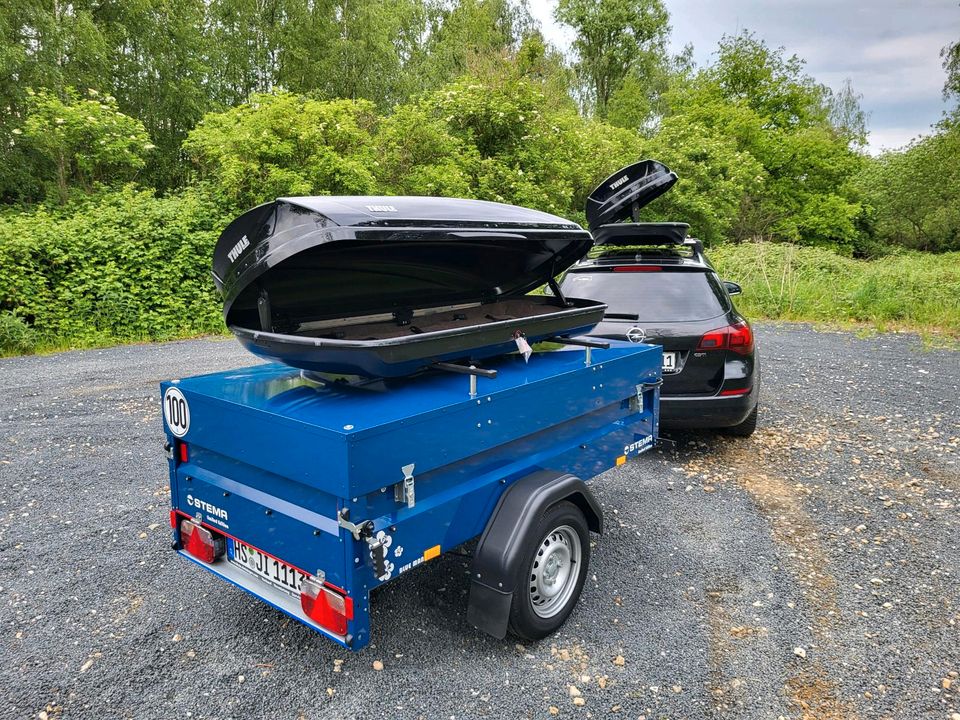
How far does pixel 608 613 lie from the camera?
3260 millimetres

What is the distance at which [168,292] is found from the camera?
1125cm

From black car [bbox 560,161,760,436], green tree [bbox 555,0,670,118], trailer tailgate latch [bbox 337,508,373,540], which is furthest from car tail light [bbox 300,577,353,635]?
green tree [bbox 555,0,670,118]

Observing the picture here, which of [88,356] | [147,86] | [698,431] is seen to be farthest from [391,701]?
[147,86]

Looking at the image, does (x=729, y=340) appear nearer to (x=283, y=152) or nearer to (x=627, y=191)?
(x=627, y=191)

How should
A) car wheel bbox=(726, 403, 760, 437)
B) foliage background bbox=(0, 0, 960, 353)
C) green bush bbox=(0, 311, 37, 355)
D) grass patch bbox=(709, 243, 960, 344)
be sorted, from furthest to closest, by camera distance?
grass patch bbox=(709, 243, 960, 344) < foliage background bbox=(0, 0, 960, 353) < green bush bbox=(0, 311, 37, 355) < car wheel bbox=(726, 403, 760, 437)

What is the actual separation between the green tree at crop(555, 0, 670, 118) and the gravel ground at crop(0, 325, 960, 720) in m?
31.6

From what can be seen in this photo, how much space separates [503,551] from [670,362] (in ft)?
9.42

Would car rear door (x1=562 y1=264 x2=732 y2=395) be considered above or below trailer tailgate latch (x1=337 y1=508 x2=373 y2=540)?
above

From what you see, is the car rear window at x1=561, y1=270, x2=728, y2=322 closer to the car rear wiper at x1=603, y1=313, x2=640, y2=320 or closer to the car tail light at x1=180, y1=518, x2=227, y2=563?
the car rear wiper at x1=603, y1=313, x2=640, y2=320

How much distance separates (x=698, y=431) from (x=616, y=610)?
3237 mm

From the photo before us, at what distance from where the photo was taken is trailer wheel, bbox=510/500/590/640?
282 centimetres

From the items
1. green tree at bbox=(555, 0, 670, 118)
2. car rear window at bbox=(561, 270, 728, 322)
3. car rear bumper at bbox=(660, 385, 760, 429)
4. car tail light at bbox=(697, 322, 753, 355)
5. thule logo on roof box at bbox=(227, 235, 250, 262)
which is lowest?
car rear bumper at bbox=(660, 385, 760, 429)

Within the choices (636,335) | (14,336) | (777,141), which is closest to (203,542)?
(636,335)

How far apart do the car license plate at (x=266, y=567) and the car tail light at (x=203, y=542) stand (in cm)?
5
